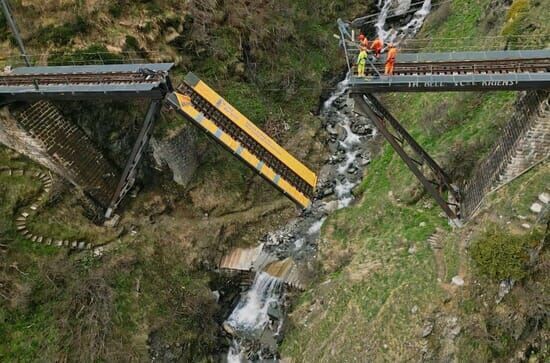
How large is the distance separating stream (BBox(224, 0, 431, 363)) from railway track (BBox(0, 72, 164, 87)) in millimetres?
10012

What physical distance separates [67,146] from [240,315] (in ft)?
34.1

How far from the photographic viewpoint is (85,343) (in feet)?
57.2

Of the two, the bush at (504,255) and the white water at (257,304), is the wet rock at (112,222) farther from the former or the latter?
the bush at (504,255)

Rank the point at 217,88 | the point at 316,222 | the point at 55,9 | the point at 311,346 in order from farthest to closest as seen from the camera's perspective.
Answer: the point at 217,88 < the point at 316,222 < the point at 55,9 < the point at 311,346

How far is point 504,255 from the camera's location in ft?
47.8

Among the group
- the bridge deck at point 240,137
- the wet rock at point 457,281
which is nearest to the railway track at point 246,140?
the bridge deck at point 240,137

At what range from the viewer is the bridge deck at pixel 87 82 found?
52.2 feet

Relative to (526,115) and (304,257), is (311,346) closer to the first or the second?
(304,257)

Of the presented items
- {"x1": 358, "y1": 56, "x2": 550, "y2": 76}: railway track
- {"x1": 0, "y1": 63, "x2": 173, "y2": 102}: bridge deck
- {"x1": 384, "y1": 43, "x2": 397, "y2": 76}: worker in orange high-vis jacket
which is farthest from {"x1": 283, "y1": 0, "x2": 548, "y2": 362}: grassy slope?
{"x1": 0, "y1": 63, "x2": 173, "y2": 102}: bridge deck

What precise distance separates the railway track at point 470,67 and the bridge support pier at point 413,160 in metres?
1.21

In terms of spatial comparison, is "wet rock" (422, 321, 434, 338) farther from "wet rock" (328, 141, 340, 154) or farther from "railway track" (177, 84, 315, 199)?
"wet rock" (328, 141, 340, 154)

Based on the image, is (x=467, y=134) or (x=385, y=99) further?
(x=385, y=99)

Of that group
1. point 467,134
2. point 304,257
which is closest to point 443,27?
point 467,134

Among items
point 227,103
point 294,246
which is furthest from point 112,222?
point 294,246
